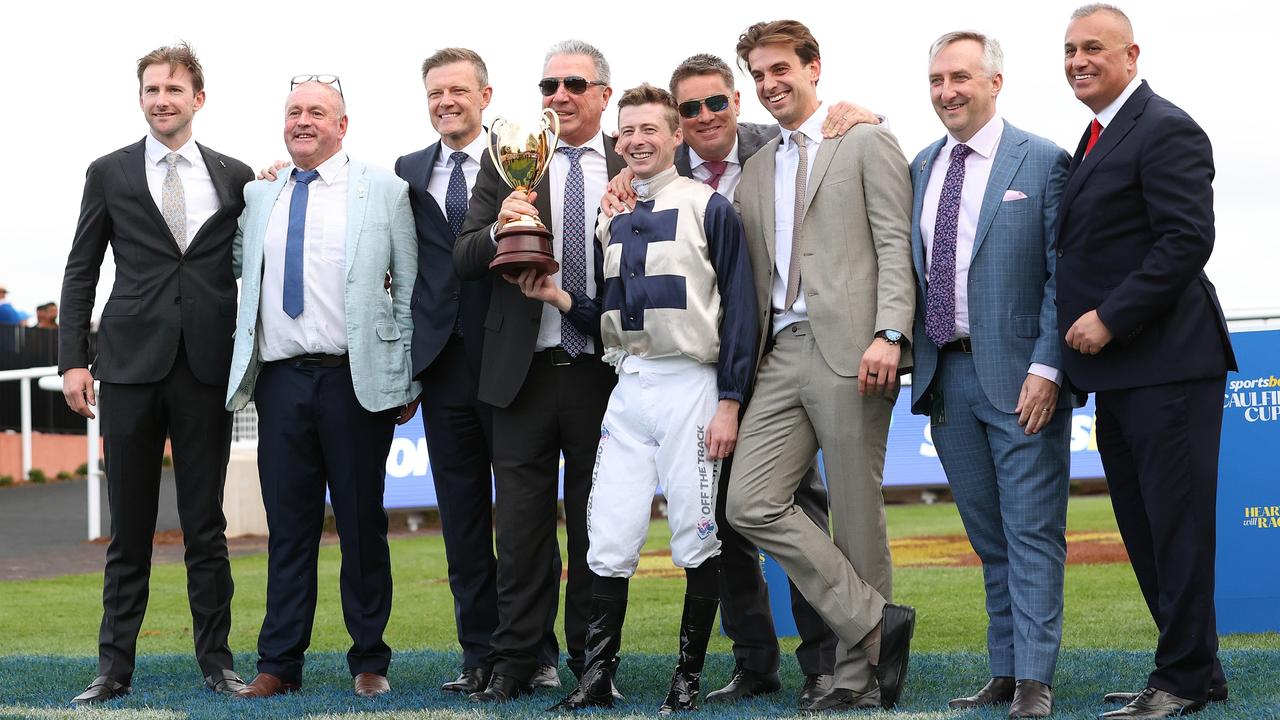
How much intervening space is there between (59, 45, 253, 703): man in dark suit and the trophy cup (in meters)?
1.31

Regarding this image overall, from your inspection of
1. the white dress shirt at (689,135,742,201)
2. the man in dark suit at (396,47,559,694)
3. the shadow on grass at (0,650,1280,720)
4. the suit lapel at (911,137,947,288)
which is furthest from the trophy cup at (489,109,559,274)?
the shadow on grass at (0,650,1280,720)

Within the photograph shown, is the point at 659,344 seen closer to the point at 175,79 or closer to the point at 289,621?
the point at 289,621

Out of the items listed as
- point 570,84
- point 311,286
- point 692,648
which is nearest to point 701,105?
point 570,84

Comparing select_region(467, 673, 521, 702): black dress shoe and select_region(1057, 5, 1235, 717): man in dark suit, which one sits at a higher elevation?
select_region(1057, 5, 1235, 717): man in dark suit

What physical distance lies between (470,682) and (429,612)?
13.2ft

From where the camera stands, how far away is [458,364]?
17.1 ft

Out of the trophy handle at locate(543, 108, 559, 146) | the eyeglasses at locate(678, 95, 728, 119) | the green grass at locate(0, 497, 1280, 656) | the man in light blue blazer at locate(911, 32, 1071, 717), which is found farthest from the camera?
the green grass at locate(0, 497, 1280, 656)

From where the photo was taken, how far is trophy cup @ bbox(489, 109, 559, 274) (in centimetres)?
455

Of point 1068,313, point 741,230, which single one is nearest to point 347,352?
point 741,230

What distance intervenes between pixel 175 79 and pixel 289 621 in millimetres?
2239

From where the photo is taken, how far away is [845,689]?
4508mm

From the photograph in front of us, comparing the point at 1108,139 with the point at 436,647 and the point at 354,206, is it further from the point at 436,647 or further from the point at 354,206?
the point at 436,647

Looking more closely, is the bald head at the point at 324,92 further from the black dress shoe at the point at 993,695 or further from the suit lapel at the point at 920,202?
the black dress shoe at the point at 993,695

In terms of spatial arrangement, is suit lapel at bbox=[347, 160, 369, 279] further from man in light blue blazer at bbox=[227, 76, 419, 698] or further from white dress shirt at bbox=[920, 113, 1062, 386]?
white dress shirt at bbox=[920, 113, 1062, 386]
